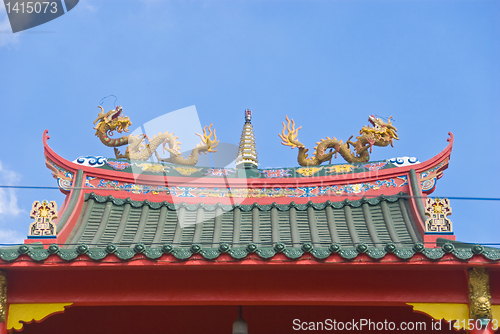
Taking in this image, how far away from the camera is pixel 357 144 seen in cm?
930

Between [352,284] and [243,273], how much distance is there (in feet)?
3.90

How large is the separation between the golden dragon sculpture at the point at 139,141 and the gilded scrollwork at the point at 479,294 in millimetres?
4806

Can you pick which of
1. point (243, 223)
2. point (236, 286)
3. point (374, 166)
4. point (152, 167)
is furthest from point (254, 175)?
point (236, 286)

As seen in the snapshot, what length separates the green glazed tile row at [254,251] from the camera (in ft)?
18.3

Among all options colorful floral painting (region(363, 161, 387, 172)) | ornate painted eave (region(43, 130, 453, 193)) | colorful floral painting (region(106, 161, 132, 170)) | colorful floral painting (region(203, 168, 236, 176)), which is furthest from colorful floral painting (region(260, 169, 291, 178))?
colorful floral painting (region(106, 161, 132, 170))

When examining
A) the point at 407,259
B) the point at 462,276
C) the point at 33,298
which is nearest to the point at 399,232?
the point at 462,276

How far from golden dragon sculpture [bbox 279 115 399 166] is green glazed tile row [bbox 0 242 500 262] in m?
3.70

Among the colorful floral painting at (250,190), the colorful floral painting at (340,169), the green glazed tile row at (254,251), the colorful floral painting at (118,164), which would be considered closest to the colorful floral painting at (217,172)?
the colorful floral painting at (250,190)

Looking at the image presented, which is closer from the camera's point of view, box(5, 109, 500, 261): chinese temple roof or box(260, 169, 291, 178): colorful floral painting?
box(5, 109, 500, 261): chinese temple roof

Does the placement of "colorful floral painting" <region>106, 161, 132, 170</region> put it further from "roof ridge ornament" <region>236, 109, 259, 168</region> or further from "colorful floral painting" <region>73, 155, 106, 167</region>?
"roof ridge ornament" <region>236, 109, 259, 168</region>

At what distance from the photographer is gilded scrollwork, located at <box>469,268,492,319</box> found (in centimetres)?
588

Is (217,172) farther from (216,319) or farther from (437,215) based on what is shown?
(437,215)

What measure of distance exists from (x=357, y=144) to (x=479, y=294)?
385 cm

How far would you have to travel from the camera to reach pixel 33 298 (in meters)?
6.11
